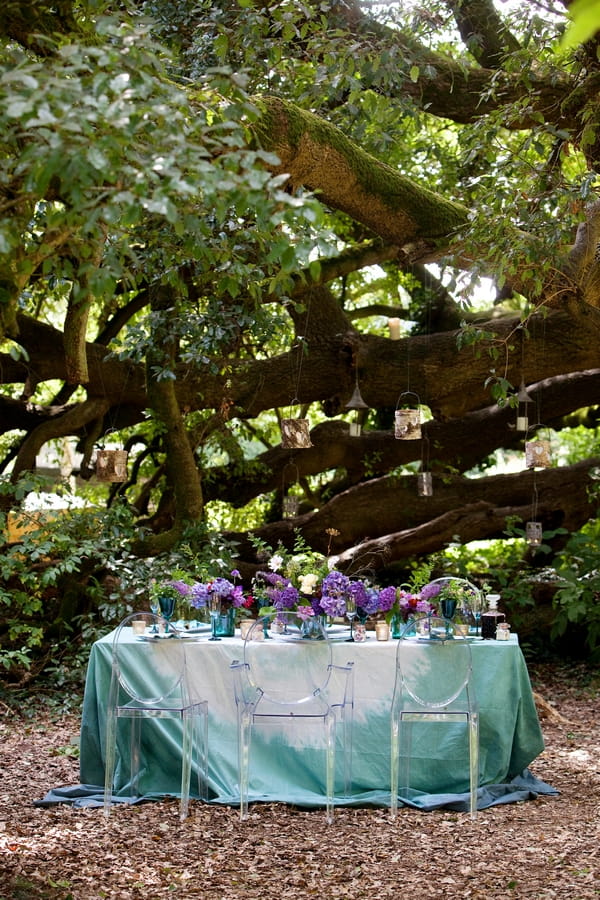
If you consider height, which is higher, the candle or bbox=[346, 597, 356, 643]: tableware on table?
the candle

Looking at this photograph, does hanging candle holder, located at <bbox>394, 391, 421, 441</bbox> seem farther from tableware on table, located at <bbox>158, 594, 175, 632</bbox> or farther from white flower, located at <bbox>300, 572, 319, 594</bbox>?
tableware on table, located at <bbox>158, 594, 175, 632</bbox>

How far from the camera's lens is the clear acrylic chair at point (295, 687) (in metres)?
4.87

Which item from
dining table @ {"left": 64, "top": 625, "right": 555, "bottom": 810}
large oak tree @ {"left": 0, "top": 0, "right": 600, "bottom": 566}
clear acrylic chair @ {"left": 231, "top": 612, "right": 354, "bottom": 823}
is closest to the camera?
large oak tree @ {"left": 0, "top": 0, "right": 600, "bottom": 566}

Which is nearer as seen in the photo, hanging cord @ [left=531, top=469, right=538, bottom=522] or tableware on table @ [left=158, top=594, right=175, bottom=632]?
tableware on table @ [left=158, top=594, right=175, bottom=632]

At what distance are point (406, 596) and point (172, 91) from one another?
3141mm

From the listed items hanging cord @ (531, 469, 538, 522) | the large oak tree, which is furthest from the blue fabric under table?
hanging cord @ (531, 469, 538, 522)

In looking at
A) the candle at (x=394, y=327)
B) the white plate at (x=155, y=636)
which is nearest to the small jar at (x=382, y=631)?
the white plate at (x=155, y=636)

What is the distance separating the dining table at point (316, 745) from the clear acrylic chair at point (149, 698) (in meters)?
0.02

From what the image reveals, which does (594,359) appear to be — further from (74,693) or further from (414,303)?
(74,693)

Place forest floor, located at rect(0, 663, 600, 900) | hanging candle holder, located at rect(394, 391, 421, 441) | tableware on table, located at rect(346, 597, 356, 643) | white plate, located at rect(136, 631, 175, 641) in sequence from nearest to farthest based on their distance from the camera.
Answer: forest floor, located at rect(0, 663, 600, 900)
white plate, located at rect(136, 631, 175, 641)
tableware on table, located at rect(346, 597, 356, 643)
hanging candle holder, located at rect(394, 391, 421, 441)

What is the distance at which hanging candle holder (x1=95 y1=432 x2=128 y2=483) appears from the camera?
682 centimetres

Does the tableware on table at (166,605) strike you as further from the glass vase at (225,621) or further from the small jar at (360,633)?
the small jar at (360,633)

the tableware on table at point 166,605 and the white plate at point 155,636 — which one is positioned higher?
the tableware on table at point 166,605

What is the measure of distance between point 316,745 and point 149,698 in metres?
0.86
